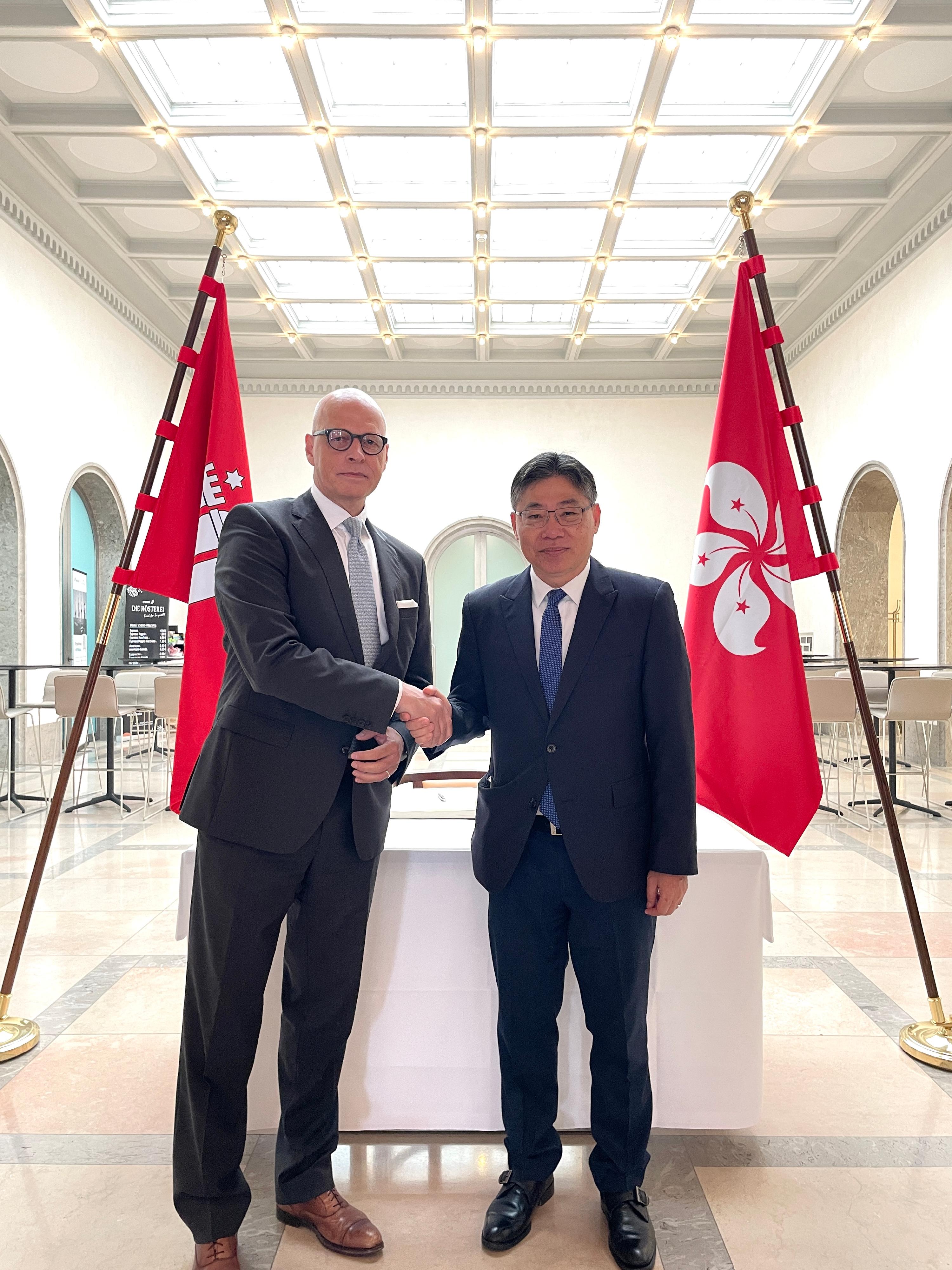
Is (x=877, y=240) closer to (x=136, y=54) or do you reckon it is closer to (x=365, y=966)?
(x=136, y=54)

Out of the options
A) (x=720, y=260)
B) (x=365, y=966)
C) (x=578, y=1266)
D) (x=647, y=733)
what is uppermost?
(x=720, y=260)

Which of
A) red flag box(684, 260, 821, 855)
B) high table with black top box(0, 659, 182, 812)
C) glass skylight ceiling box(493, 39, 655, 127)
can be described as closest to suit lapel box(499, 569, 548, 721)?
red flag box(684, 260, 821, 855)

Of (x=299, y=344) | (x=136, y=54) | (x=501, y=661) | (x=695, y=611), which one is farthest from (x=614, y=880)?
(x=299, y=344)

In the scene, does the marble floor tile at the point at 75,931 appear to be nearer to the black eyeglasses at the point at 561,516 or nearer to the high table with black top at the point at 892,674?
the black eyeglasses at the point at 561,516

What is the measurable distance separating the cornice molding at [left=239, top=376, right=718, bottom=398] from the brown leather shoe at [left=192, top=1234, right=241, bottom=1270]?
13.2m

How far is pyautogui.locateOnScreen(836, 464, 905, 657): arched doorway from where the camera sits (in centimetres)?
1106

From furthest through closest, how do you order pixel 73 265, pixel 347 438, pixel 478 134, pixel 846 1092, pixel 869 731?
1. pixel 73 265
2. pixel 478 134
3. pixel 869 731
4. pixel 846 1092
5. pixel 347 438

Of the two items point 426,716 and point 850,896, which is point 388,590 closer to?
point 426,716

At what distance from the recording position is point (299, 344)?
12.6 meters

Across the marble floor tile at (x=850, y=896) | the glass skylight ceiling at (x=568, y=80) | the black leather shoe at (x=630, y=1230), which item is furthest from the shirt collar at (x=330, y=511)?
the glass skylight ceiling at (x=568, y=80)

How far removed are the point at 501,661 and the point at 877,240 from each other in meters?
9.71

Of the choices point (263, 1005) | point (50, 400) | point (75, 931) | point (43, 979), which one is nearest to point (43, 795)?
point (75, 931)

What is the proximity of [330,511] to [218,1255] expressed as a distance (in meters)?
1.64

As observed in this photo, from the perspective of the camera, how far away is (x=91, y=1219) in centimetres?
209
